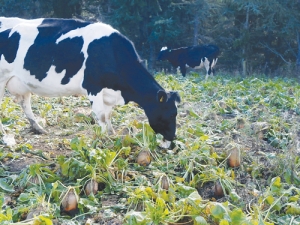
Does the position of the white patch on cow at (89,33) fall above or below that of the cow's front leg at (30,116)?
above

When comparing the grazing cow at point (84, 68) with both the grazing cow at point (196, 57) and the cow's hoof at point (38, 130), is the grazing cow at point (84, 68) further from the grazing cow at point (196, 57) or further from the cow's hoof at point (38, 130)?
the grazing cow at point (196, 57)

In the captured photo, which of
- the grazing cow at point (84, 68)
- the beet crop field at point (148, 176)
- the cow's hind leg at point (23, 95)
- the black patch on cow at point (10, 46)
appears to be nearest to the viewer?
the beet crop field at point (148, 176)

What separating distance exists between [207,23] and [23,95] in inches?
866

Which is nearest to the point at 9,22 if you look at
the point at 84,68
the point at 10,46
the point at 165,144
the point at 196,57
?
the point at 10,46

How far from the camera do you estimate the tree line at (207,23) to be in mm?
21625

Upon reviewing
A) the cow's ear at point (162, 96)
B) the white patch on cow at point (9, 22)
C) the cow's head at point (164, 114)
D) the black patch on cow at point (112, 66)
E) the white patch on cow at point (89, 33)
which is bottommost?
the cow's head at point (164, 114)

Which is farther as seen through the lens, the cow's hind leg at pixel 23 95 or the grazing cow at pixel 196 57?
the grazing cow at pixel 196 57

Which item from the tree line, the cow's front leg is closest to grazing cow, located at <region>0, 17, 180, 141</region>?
the cow's front leg

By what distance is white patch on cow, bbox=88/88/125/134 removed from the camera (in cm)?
538

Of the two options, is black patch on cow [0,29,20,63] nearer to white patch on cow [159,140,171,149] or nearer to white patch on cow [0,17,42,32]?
white patch on cow [0,17,42,32]

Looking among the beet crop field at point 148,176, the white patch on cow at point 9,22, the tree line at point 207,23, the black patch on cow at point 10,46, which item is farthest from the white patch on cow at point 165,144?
the tree line at point 207,23

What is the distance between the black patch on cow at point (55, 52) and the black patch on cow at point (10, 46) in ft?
0.72

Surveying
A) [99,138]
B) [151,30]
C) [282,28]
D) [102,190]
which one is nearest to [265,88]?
[99,138]

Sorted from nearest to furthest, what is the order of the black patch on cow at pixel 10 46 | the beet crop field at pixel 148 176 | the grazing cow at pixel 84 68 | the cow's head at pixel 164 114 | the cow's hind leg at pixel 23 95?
the beet crop field at pixel 148 176 → the cow's head at pixel 164 114 → the grazing cow at pixel 84 68 → the black patch on cow at pixel 10 46 → the cow's hind leg at pixel 23 95
